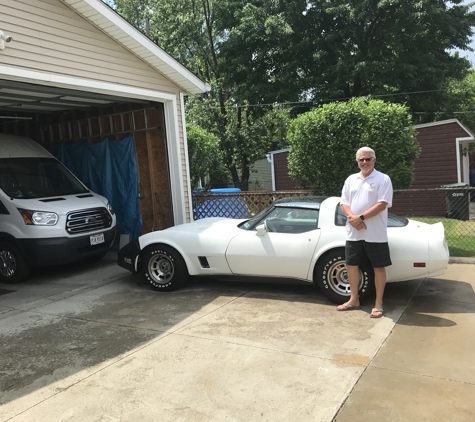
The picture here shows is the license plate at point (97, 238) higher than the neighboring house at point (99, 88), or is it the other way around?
the neighboring house at point (99, 88)

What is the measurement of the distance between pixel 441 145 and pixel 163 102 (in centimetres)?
1189

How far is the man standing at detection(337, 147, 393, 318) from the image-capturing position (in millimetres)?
4778

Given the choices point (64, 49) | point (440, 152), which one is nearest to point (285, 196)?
point (64, 49)

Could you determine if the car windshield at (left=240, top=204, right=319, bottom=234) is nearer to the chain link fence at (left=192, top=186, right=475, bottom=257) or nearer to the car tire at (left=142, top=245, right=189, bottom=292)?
the car tire at (left=142, top=245, right=189, bottom=292)

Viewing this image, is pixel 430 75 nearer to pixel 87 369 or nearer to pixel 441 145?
pixel 441 145

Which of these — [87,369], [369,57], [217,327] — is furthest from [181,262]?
[369,57]

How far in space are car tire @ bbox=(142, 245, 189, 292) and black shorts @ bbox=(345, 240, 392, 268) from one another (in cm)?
229

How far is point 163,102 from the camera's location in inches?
355

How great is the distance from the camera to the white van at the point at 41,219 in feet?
23.3

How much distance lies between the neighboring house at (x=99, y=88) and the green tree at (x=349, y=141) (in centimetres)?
247

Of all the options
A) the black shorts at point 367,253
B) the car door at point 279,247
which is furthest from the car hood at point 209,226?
the black shorts at point 367,253

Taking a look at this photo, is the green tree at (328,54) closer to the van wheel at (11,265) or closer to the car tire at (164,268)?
the car tire at (164,268)

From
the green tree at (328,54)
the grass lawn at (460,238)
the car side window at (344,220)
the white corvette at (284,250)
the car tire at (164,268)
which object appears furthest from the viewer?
the green tree at (328,54)

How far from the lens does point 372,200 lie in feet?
15.7
